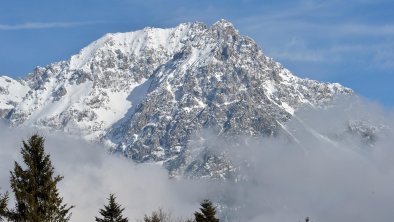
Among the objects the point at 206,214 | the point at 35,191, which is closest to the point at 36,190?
the point at 35,191

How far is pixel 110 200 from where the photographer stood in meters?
57.2

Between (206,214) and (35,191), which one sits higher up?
(206,214)

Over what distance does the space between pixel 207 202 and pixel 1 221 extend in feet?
74.0

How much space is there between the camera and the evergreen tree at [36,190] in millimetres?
42194

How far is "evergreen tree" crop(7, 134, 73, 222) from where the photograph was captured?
42.2 m

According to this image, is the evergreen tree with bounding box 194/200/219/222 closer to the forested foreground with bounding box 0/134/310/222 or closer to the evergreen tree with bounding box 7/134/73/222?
the forested foreground with bounding box 0/134/310/222

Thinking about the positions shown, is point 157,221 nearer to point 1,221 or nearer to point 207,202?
point 207,202

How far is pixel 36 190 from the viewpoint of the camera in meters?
43.0

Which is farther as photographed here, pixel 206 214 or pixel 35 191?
pixel 206 214

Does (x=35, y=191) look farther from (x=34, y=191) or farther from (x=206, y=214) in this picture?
(x=206, y=214)

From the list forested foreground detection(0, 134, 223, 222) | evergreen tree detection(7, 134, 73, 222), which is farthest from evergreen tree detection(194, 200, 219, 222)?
evergreen tree detection(7, 134, 73, 222)

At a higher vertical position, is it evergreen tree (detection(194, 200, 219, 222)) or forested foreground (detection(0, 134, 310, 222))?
evergreen tree (detection(194, 200, 219, 222))

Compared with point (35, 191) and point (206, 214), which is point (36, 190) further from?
point (206, 214)

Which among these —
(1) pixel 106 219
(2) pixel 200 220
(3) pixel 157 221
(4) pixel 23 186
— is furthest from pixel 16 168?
(3) pixel 157 221
